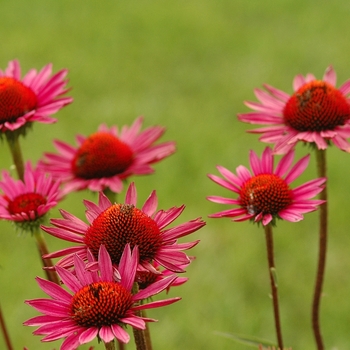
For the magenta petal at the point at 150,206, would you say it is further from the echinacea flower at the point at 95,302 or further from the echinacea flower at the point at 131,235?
the echinacea flower at the point at 95,302

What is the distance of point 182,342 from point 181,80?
7.86ft

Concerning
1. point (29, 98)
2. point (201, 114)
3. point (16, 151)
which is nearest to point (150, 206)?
point (16, 151)

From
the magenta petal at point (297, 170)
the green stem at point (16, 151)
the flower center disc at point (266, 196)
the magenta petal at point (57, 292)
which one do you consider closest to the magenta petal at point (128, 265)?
the magenta petal at point (57, 292)

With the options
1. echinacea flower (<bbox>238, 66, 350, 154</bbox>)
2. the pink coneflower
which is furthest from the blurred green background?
echinacea flower (<bbox>238, 66, 350, 154</bbox>)

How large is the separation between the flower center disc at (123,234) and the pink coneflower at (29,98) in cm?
41

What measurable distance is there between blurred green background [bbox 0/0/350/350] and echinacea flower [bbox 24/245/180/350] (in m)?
0.53

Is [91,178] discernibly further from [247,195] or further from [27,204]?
[247,195]

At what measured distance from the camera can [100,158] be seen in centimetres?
159

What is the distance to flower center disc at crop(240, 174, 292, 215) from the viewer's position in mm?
1202

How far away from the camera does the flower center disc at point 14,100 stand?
1472mm

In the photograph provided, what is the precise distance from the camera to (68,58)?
15.9ft

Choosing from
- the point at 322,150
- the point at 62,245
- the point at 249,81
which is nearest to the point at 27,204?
the point at 322,150

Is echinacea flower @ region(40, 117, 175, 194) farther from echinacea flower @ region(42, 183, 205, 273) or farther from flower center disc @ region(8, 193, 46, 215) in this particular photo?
echinacea flower @ region(42, 183, 205, 273)

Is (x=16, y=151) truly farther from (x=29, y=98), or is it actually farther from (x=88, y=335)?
(x=88, y=335)
